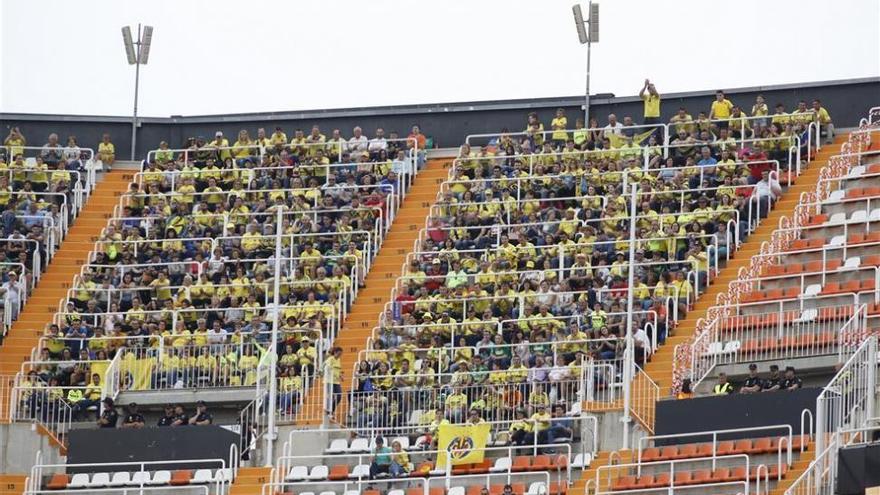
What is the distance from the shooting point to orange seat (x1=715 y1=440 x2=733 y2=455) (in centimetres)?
4447

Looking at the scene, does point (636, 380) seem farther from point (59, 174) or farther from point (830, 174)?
point (59, 174)

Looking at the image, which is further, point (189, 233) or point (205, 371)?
point (189, 233)

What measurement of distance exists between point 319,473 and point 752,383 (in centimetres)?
740

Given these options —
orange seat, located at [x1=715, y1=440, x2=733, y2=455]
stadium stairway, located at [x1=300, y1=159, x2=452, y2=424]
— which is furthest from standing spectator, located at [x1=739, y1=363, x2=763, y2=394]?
stadium stairway, located at [x1=300, y1=159, x2=452, y2=424]

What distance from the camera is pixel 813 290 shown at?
4897cm

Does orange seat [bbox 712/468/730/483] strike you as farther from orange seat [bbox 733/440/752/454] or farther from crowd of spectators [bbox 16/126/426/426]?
crowd of spectators [bbox 16/126/426/426]

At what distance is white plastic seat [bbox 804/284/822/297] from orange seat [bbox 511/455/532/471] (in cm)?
580

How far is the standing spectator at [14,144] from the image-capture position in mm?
61312

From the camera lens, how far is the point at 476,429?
47.6 metres

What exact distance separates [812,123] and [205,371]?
1269 centimetres

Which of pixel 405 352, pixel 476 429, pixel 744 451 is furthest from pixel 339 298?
pixel 744 451

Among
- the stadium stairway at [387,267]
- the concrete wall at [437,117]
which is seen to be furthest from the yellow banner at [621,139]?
the stadium stairway at [387,267]

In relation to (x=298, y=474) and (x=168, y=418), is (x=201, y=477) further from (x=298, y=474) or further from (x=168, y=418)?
(x=168, y=418)

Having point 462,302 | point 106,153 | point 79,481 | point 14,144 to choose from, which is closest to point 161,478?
point 79,481
